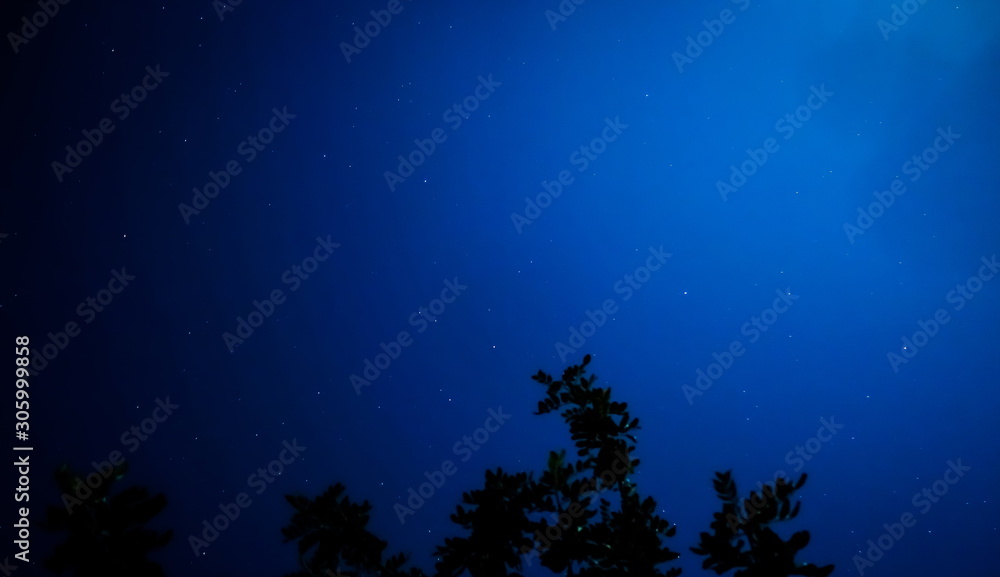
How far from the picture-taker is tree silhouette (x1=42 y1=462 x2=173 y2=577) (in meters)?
1.37

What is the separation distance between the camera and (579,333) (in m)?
17.9

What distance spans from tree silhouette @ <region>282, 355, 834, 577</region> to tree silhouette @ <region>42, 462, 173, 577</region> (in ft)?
2.20

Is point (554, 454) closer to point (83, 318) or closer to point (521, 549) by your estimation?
point (521, 549)

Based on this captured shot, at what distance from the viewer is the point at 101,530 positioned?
140cm

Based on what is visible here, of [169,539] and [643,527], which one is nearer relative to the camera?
[169,539]

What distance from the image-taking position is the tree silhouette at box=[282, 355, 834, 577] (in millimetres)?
1790

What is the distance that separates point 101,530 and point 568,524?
1531 mm

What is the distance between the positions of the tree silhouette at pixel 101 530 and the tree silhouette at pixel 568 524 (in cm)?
67

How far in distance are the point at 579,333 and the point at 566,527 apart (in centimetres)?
1589

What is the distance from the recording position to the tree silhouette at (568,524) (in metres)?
1.79

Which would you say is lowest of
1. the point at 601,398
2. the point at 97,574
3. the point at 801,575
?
the point at 97,574

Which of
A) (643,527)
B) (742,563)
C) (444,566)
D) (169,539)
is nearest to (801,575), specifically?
(742,563)

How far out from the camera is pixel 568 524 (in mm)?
2164

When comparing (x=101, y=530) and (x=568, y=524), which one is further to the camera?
(x=568, y=524)
